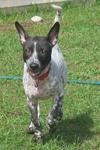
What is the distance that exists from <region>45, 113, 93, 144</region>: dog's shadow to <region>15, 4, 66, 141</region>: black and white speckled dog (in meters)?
0.24

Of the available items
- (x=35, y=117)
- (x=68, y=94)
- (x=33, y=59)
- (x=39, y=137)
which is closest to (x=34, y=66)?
(x=33, y=59)

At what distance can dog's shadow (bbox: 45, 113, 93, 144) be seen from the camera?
21.4 ft

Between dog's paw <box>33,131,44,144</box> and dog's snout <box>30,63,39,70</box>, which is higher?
dog's snout <box>30,63,39,70</box>

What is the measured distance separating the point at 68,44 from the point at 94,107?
3.64 metres

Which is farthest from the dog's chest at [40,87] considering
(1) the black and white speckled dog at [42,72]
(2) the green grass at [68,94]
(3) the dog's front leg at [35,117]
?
(2) the green grass at [68,94]

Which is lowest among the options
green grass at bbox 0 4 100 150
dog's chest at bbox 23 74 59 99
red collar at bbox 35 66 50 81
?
green grass at bbox 0 4 100 150

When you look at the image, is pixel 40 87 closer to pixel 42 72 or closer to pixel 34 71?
pixel 42 72

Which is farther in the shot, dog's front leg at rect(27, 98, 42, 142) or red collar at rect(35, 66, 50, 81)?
dog's front leg at rect(27, 98, 42, 142)

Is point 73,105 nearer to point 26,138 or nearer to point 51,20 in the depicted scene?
point 26,138

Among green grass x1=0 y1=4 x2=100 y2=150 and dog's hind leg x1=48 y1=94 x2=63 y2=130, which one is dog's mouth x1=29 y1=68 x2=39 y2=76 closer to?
dog's hind leg x1=48 y1=94 x2=63 y2=130

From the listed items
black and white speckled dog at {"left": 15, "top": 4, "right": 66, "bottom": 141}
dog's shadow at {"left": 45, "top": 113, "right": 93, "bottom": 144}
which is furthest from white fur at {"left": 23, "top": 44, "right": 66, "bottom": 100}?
dog's shadow at {"left": 45, "top": 113, "right": 93, "bottom": 144}

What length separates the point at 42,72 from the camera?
5902 millimetres

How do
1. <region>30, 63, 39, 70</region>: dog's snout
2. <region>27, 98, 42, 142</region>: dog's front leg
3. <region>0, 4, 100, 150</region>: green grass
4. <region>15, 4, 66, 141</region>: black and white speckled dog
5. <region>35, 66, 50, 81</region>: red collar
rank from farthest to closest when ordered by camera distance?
<region>0, 4, 100, 150</region>: green grass → <region>27, 98, 42, 142</region>: dog's front leg → <region>35, 66, 50, 81</region>: red collar → <region>15, 4, 66, 141</region>: black and white speckled dog → <region>30, 63, 39, 70</region>: dog's snout

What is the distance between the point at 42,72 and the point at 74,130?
129cm
